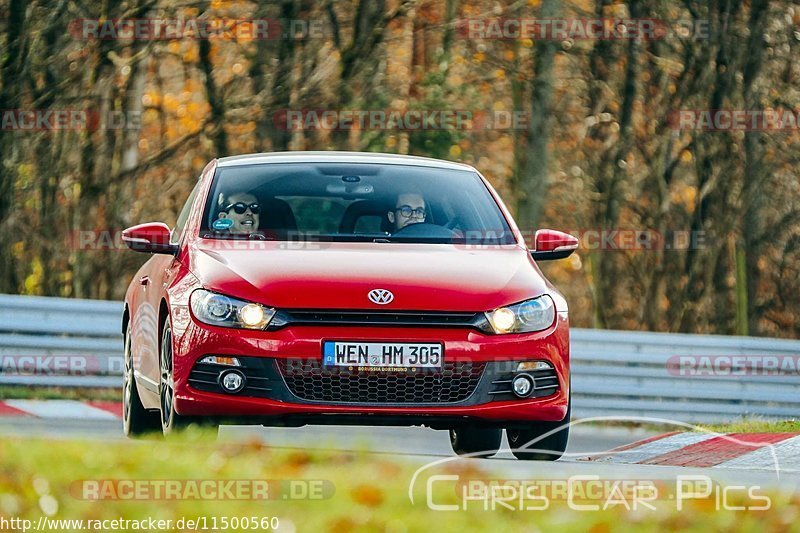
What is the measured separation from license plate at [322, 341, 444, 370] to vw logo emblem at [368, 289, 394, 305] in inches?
8.4

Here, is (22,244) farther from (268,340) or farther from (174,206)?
(268,340)

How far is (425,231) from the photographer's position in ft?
29.7

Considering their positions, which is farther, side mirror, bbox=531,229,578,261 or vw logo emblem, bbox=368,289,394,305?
side mirror, bbox=531,229,578,261

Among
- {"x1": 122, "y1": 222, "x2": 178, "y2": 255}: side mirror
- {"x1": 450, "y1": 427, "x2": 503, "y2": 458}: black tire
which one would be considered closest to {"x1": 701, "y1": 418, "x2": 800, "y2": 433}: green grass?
{"x1": 450, "y1": 427, "x2": 503, "y2": 458}: black tire

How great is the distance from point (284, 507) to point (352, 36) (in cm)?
1628

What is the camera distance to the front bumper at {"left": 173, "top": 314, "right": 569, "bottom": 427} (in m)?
7.81

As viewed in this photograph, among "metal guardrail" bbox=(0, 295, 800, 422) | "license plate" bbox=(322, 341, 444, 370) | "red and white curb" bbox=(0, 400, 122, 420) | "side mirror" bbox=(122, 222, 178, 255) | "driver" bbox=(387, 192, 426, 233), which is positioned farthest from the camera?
"metal guardrail" bbox=(0, 295, 800, 422)

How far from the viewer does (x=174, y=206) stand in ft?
77.9

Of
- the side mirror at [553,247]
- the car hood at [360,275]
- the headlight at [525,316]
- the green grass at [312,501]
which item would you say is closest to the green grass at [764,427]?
the side mirror at [553,247]

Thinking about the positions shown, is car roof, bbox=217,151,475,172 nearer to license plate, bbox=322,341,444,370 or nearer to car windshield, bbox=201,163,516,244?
car windshield, bbox=201,163,516,244

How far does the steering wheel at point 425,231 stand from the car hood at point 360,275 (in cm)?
28

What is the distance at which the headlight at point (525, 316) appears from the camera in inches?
315

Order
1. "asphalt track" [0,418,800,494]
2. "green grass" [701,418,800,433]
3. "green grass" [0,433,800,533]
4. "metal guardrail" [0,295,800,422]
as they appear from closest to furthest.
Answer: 1. "green grass" [0,433,800,533]
2. "asphalt track" [0,418,800,494]
3. "green grass" [701,418,800,433]
4. "metal guardrail" [0,295,800,422]

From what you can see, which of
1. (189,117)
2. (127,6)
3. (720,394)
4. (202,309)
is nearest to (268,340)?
(202,309)
